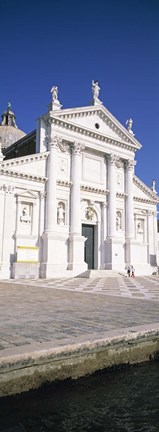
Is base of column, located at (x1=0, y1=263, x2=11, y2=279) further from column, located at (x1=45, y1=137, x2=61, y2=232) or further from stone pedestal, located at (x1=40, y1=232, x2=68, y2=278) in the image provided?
column, located at (x1=45, y1=137, x2=61, y2=232)

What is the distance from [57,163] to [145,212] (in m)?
11.2

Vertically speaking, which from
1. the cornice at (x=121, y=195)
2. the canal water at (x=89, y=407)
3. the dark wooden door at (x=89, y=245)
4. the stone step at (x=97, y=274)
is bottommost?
the stone step at (x=97, y=274)

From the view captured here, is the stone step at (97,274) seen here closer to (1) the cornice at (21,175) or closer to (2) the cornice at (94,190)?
(2) the cornice at (94,190)

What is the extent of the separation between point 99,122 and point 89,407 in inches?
1078

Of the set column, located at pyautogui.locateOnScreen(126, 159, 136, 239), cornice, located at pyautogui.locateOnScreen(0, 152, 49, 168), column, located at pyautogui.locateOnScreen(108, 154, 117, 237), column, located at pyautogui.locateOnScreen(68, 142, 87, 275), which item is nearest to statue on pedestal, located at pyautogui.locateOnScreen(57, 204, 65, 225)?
column, located at pyautogui.locateOnScreen(68, 142, 87, 275)

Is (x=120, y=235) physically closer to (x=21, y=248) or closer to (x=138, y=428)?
(x=21, y=248)

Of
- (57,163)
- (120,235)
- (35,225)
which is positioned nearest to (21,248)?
(35,225)

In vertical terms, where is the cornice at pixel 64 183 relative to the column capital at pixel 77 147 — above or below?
below

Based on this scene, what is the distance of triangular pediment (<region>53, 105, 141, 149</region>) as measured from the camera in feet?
83.4

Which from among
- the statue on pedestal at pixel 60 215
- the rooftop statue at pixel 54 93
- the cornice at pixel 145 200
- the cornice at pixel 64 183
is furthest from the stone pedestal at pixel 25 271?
the rooftop statue at pixel 54 93

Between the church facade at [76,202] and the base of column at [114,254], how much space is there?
0.29 feet

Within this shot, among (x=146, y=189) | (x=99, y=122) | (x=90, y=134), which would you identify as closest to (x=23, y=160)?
(x=90, y=134)

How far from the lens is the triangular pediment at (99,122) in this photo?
83.4 feet

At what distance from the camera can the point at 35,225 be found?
23.0 m
